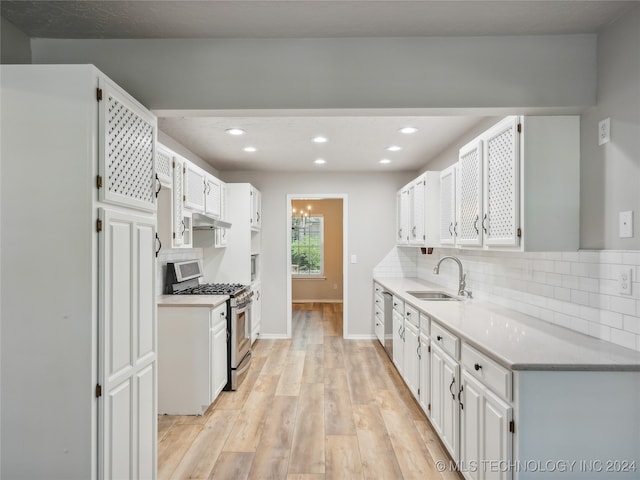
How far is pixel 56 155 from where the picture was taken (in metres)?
1.56

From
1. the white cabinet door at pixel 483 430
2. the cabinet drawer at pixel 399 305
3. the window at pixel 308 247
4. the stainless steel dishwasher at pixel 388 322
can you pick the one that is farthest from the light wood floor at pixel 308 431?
the window at pixel 308 247

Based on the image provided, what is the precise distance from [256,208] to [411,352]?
2942 millimetres

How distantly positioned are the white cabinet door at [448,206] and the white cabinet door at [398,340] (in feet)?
2.88

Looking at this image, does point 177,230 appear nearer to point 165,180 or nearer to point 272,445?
point 165,180

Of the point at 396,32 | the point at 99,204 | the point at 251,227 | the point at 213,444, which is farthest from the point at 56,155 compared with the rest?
the point at 251,227

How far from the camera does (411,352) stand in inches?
134

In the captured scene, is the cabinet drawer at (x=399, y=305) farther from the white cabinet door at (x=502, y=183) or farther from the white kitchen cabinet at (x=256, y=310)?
the white kitchen cabinet at (x=256, y=310)

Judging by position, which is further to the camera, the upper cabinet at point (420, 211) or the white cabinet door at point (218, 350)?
the upper cabinet at point (420, 211)

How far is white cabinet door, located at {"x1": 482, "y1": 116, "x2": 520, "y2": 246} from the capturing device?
2.17 metres

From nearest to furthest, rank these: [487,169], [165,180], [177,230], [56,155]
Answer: [56,155] < [487,169] < [165,180] < [177,230]

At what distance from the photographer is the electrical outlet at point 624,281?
5.92ft

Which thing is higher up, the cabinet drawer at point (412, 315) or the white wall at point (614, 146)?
the white wall at point (614, 146)

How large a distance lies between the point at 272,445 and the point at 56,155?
2.21 metres

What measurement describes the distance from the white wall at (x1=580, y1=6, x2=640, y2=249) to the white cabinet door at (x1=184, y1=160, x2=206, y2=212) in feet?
9.74
